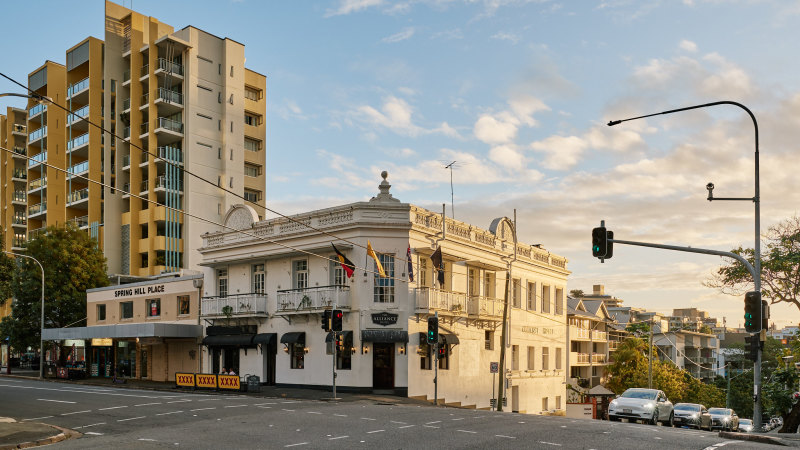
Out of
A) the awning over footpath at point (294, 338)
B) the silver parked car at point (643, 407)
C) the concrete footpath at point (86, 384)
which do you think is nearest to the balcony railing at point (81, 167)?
the concrete footpath at point (86, 384)

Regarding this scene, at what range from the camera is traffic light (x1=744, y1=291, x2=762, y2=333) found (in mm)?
20844

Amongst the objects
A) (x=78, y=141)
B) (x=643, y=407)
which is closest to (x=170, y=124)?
(x=78, y=141)

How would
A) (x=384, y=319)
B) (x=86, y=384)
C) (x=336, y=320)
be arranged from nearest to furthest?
(x=336, y=320), (x=384, y=319), (x=86, y=384)

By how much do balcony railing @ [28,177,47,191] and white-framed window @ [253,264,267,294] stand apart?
4619cm

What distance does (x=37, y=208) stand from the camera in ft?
255

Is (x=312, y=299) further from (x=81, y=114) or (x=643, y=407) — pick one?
(x=81, y=114)

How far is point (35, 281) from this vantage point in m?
55.4

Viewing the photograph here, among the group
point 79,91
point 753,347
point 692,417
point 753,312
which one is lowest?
point 692,417

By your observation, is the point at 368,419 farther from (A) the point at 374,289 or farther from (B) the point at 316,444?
(A) the point at 374,289

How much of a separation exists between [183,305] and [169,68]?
27415mm

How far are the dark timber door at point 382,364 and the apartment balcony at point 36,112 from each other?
59.8 m

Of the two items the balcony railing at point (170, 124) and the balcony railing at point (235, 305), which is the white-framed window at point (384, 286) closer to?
the balcony railing at point (235, 305)

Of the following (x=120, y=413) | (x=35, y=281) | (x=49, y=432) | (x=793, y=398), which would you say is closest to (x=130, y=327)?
(x=35, y=281)

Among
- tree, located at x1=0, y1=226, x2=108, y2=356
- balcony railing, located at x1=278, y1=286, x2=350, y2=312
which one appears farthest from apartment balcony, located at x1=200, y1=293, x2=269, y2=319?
tree, located at x1=0, y1=226, x2=108, y2=356
